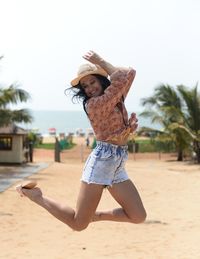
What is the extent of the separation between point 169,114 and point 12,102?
9.27 meters

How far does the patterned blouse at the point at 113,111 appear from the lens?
14.4ft

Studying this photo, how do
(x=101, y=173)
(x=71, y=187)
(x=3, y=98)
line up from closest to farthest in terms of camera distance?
(x=101, y=173), (x=71, y=187), (x=3, y=98)

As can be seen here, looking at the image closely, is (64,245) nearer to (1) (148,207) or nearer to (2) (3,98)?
(1) (148,207)

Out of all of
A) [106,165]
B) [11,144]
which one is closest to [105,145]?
[106,165]

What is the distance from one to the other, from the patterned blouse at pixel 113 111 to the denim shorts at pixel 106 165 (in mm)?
66

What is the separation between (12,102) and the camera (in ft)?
82.7

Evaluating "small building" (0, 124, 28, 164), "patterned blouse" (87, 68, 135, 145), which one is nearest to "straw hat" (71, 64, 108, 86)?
"patterned blouse" (87, 68, 135, 145)

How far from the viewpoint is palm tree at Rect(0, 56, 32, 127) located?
2405 centimetres

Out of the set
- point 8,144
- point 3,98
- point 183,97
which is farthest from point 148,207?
point 183,97

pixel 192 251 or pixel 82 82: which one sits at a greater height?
pixel 82 82

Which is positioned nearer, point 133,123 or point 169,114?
point 133,123

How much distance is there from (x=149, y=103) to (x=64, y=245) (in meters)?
27.2

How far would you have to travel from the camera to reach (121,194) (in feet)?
14.8

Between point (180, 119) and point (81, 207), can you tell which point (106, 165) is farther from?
point (180, 119)
